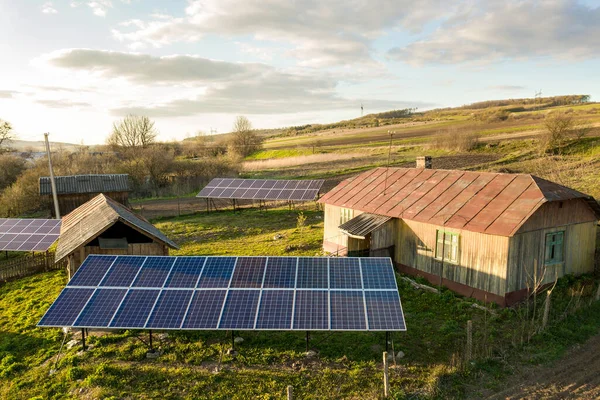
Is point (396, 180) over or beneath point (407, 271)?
over

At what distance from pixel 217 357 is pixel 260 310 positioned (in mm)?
2397

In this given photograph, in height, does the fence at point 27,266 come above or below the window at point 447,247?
below

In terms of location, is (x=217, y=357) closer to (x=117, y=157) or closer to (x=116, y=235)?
(x=116, y=235)

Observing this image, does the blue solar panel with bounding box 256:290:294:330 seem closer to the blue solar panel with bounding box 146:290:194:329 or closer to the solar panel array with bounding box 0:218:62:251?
the blue solar panel with bounding box 146:290:194:329

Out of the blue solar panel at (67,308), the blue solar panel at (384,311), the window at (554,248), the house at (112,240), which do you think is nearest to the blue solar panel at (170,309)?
the blue solar panel at (67,308)

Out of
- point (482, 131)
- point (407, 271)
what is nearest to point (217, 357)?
point (407, 271)

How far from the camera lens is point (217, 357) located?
13109mm

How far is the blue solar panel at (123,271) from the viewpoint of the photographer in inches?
551

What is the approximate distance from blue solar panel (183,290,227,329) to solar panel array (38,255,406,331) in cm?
3

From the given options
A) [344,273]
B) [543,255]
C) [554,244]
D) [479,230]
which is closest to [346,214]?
[479,230]

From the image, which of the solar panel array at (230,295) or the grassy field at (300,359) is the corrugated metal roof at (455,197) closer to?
the grassy field at (300,359)

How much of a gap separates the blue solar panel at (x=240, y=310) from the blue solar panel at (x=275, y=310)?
0.26m

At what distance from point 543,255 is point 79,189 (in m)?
41.5

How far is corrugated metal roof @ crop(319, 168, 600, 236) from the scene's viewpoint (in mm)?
16984
